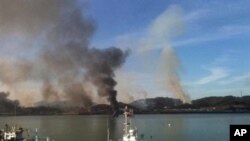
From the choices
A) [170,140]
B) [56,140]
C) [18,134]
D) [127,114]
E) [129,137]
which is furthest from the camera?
[170,140]

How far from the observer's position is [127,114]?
1668 inches

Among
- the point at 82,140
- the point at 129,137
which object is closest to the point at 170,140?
the point at 82,140

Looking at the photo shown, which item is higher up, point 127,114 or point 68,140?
point 127,114

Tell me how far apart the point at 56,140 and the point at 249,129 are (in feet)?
319

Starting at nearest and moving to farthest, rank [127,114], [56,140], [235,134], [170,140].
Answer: [235,134]
[127,114]
[56,140]
[170,140]

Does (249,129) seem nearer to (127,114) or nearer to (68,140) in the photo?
(127,114)

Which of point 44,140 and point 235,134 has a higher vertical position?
point 235,134

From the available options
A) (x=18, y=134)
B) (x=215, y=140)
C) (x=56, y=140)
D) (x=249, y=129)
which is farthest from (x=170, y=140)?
(x=249, y=129)

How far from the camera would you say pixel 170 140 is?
107750 millimetres

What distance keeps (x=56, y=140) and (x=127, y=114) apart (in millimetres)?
63134

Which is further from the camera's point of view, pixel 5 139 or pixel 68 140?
pixel 68 140

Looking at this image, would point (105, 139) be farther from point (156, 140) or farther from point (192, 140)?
point (192, 140)

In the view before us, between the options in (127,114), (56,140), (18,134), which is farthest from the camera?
(56,140)

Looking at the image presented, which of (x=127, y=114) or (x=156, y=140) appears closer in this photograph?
(x=127, y=114)
